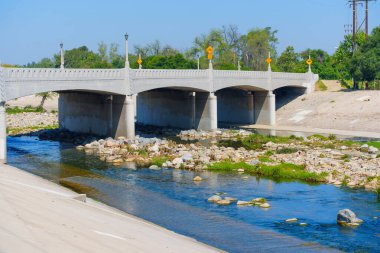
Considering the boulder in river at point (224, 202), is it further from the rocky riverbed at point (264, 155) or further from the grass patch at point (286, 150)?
the grass patch at point (286, 150)

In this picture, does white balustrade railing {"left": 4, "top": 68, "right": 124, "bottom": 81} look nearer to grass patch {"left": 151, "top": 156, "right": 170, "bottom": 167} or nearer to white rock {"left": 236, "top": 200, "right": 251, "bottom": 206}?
grass patch {"left": 151, "top": 156, "right": 170, "bottom": 167}

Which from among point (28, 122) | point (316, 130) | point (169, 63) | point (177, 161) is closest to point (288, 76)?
point (316, 130)

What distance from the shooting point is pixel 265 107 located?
71812 mm

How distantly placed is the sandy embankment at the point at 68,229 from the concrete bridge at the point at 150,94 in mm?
16265

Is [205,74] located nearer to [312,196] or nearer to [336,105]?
[336,105]

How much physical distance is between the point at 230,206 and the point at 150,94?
41943 mm

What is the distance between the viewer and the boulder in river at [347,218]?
83.3ft

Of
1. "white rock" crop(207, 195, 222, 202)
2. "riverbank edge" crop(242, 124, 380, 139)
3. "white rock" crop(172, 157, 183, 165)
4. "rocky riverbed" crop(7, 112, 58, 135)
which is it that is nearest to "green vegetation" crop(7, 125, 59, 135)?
"rocky riverbed" crop(7, 112, 58, 135)

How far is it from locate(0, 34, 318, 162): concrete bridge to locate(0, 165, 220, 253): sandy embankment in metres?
16.3

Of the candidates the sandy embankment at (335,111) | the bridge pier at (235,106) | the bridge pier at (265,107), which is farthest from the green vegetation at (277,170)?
the bridge pier at (235,106)

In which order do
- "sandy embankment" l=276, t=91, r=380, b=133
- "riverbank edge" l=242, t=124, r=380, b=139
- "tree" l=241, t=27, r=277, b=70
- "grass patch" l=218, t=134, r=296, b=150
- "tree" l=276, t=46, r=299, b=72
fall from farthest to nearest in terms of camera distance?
Result: "tree" l=241, t=27, r=277, b=70 → "tree" l=276, t=46, r=299, b=72 → "sandy embankment" l=276, t=91, r=380, b=133 → "riverbank edge" l=242, t=124, r=380, b=139 → "grass patch" l=218, t=134, r=296, b=150

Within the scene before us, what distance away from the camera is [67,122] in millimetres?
61875

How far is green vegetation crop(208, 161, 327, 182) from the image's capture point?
117 ft

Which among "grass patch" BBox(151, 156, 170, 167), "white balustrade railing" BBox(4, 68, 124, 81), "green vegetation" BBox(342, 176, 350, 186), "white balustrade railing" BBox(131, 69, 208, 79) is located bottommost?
"green vegetation" BBox(342, 176, 350, 186)
